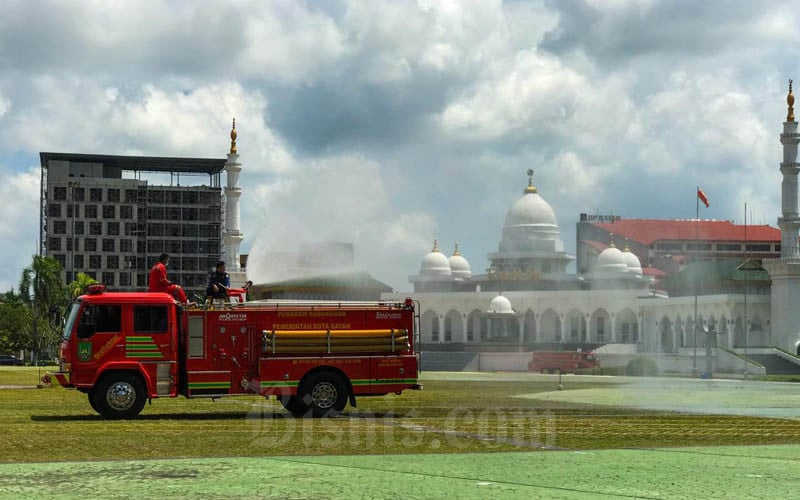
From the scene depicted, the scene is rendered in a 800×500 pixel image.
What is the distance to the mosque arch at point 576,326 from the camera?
122m

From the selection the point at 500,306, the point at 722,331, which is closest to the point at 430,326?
the point at 500,306

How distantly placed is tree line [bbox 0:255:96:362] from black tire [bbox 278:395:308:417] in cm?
7997

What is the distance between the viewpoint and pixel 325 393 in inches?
997

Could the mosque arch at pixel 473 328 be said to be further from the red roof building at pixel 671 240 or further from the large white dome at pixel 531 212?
the red roof building at pixel 671 240

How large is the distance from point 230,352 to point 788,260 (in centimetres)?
8029

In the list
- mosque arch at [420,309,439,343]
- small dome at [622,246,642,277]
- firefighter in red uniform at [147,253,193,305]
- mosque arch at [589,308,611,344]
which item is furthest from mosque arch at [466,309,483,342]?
firefighter in red uniform at [147,253,193,305]

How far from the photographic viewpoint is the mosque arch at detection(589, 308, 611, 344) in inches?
4761

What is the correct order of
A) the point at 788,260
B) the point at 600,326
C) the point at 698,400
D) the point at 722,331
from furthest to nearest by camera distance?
the point at 600,326 < the point at 722,331 < the point at 788,260 < the point at 698,400

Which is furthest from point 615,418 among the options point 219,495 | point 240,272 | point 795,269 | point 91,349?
point 240,272

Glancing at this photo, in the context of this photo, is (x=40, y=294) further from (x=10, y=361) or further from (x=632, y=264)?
(x=632, y=264)

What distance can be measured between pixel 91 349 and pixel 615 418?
11175 mm

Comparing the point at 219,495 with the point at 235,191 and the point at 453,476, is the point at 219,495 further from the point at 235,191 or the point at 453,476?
the point at 235,191

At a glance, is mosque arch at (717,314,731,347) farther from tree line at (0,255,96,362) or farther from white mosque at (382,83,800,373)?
tree line at (0,255,96,362)

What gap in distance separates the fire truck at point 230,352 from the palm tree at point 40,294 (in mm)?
83823
